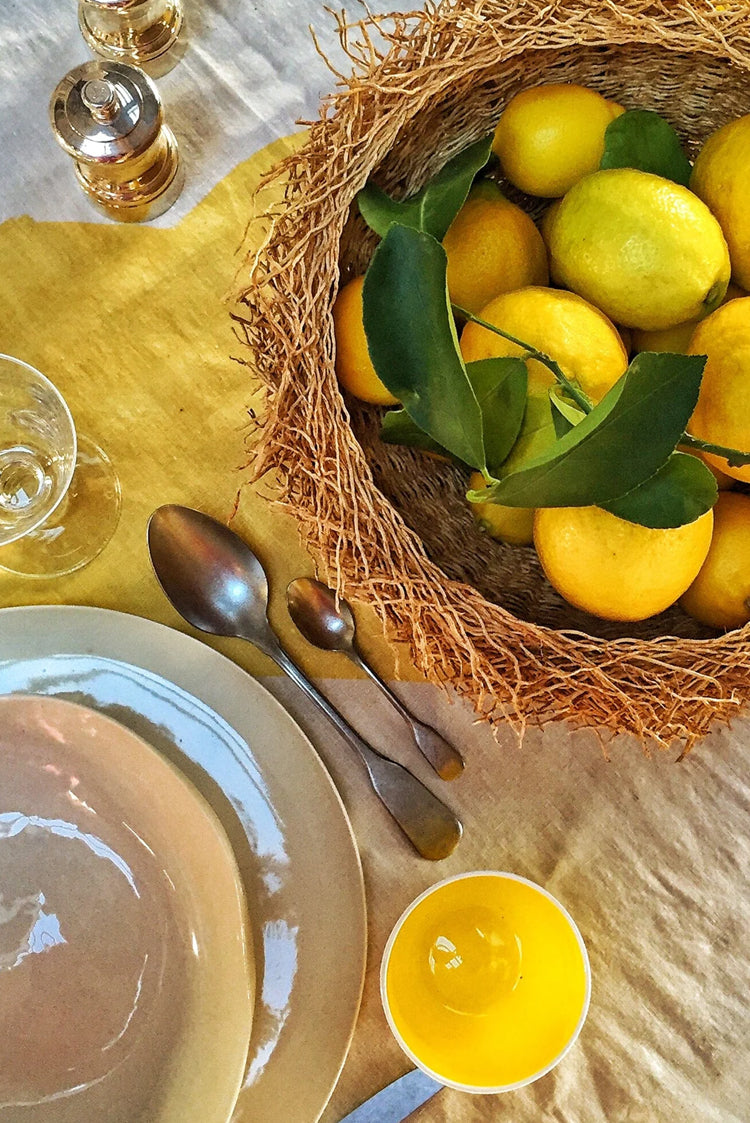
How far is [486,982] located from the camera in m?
0.68

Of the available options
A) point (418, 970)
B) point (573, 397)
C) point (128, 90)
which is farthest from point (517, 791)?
point (128, 90)

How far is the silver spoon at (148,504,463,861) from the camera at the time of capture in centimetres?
63

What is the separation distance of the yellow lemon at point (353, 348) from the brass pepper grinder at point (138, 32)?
26cm

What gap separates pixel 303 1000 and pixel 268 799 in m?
0.13

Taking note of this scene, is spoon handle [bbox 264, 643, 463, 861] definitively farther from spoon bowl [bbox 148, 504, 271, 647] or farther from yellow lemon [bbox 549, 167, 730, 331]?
yellow lemon [bbox 549, 167, 730, 331]

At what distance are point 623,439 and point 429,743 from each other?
28 centimetres

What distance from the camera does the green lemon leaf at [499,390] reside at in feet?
1.62

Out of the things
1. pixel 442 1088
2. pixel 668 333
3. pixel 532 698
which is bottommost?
pixel 442 1088

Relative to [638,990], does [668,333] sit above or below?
above

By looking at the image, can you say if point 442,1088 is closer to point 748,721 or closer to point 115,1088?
point 115,1088

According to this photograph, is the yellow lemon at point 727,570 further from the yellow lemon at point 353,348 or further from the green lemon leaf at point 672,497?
the yellow lemon at point 353,348

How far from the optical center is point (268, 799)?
0.61m

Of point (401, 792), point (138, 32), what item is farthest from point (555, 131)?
point (401, 792)

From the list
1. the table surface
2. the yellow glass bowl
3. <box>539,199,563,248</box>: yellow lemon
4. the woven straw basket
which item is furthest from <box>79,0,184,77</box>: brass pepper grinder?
the yellow glass bowl
